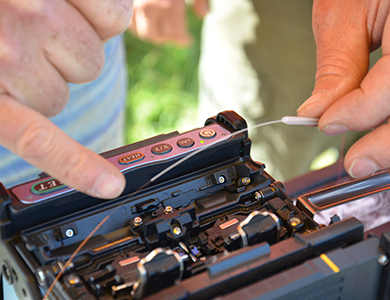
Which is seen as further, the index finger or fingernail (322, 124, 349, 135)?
fingernail (322, 124, 349, 135)

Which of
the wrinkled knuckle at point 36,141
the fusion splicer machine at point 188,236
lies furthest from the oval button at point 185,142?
the wrinkled knuckle at point 36,141

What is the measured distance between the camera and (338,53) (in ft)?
3.52

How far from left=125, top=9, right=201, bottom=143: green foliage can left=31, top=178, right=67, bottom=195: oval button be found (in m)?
2.67

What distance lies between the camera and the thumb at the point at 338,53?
103 cm

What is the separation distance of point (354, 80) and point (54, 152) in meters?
0.69

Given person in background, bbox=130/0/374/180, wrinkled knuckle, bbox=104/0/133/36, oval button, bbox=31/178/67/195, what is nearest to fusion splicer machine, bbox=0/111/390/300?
oval button, bbox=31/178/67/195

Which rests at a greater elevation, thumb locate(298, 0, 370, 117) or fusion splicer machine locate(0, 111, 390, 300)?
thumb locate(298, 0, 370, 117)

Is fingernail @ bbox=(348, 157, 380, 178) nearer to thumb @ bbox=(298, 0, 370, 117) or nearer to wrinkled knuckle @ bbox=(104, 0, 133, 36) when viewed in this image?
thumb @ bbox=(298, 0, 370, 117)

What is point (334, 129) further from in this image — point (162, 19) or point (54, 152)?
point (162, 19)

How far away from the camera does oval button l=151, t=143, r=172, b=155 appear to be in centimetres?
99

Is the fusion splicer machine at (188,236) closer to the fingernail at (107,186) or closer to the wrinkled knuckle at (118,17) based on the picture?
the fingernail at (107,186)

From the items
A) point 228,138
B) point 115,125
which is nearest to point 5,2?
point 228,138

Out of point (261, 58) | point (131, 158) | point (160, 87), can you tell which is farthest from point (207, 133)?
point (160, 87)

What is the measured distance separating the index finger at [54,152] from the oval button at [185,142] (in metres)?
0.19
